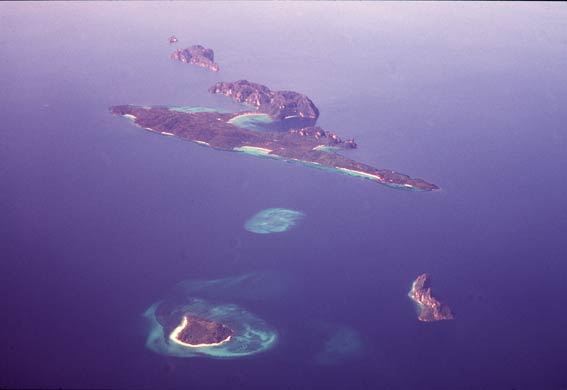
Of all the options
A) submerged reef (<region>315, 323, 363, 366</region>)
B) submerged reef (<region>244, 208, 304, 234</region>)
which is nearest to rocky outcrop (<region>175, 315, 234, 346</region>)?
submerged reef (<region>315, 323, 363, 366</region>)

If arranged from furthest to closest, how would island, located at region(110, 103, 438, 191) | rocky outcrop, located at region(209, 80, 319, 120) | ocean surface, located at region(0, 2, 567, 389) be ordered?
1. rocky outcrop, located at region(209, 80, 319, 120)
2. island, located at region(110, 103, 438, 191)
3. ocean surface, located at region(0, 2, 567, 389)

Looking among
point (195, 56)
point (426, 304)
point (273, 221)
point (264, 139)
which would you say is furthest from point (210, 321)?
point (195, 56)

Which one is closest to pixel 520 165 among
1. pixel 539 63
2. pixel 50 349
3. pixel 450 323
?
pixel 450 323

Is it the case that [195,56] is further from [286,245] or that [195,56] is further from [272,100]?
[286,245]

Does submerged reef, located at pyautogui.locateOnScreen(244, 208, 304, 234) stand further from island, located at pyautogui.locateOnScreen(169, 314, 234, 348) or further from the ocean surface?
island, located at pyautogui.locateOnScreen(169, 314, 234, 348)

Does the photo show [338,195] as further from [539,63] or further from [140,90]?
[539,63]

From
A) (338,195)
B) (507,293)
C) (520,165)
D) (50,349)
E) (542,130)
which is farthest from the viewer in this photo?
(542,130)

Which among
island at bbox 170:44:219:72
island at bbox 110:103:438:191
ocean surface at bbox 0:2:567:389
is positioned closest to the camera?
ocean surface at bbox 0:2:567:389
